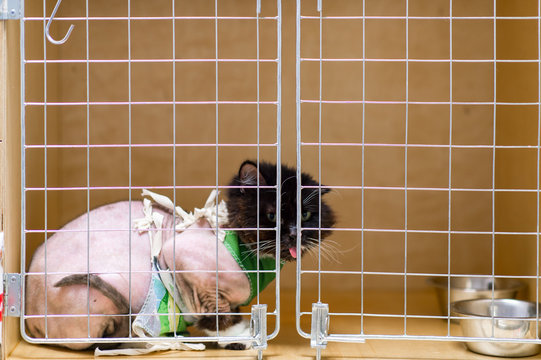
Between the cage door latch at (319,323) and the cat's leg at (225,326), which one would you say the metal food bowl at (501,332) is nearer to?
the cage door latch at (319,323)

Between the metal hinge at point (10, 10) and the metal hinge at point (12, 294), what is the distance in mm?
701

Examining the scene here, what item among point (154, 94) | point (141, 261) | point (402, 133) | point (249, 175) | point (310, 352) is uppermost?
point (154, 94)

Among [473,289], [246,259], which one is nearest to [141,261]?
[246,259]

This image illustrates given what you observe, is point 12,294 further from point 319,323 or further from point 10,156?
point 319,323

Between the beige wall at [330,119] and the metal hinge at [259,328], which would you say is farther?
the beige wall at [330,119]

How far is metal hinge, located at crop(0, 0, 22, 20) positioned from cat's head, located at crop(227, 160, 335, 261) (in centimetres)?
75

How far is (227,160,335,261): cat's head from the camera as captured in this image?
2117 millimetres

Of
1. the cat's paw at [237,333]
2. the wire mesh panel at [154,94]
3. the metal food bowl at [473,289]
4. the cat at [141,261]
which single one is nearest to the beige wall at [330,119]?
the wire mesh panel at [154,94]

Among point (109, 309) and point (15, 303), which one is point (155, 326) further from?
point (15, 303)

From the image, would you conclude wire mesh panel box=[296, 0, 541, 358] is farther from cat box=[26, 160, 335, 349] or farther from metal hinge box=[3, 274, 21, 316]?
metal hinge box=[3, 274, 21, 316]

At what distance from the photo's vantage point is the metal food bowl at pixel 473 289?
99.8 inches

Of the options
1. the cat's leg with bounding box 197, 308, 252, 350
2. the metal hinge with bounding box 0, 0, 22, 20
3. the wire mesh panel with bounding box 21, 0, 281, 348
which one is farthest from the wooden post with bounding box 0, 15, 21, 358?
the wire mesh panel with bounding box 21, 0, 281, 348

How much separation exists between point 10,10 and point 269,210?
915 mm

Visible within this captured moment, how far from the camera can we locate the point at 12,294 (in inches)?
77.0
